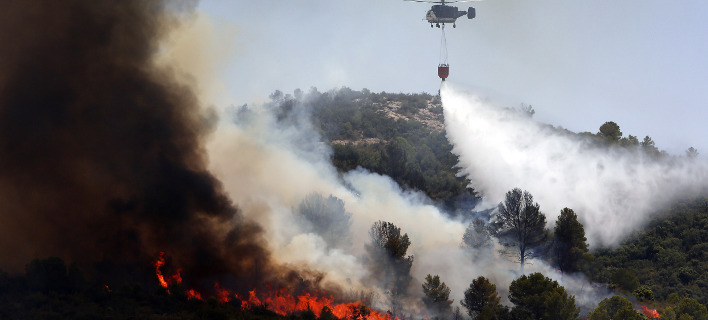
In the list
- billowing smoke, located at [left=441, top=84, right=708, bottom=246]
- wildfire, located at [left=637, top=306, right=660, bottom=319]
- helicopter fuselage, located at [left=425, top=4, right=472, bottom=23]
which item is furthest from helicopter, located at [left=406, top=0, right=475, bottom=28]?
wildfire, located at [left=637, top=306, right=660, bottom=319]

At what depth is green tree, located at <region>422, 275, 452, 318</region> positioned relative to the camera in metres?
74.4

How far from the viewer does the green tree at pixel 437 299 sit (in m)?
74.4

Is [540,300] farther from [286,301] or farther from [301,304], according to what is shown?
[286,301]

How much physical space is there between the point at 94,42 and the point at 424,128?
97535mm

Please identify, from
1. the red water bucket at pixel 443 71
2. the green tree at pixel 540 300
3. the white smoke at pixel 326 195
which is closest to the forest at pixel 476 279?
the green tree at pixel 540 300

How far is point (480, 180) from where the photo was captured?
100 meters

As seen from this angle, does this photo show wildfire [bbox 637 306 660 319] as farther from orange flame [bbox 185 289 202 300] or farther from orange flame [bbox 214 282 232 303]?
orange flame [bbox 185 289 202 300]

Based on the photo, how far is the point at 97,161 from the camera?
7225cm

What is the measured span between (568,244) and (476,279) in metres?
12.4

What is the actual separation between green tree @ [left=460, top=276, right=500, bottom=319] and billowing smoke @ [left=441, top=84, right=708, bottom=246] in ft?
76.8

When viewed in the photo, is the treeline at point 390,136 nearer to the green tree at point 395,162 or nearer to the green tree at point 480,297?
the green tree at point 395,162

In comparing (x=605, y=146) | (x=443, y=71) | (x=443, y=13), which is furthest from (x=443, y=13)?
(x=605, y=146)

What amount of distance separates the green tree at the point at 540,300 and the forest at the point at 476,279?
10 centimetres

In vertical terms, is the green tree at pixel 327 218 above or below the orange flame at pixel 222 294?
above
